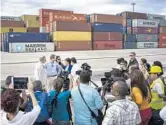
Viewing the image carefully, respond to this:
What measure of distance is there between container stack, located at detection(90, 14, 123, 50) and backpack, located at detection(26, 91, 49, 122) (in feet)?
99.2

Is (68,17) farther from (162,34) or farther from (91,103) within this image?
(91,103)

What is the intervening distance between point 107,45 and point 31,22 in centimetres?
1279

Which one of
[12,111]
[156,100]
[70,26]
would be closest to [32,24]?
[70,26]

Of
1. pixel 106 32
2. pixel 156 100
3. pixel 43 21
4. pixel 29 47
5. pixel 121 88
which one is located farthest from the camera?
pixel 43 21

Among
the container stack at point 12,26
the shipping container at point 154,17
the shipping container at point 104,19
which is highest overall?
the shipping container at point 154,17

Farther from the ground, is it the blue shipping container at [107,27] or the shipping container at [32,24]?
the shipping container at [32,24]

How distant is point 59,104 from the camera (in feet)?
15.4

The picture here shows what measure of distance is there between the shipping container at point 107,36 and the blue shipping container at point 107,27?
42 centimetres

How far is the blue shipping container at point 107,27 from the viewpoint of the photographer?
34.8m

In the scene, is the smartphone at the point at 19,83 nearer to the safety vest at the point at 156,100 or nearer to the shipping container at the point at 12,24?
the safety vest at the point at 156,100

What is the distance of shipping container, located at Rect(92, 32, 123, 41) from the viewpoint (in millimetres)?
34625

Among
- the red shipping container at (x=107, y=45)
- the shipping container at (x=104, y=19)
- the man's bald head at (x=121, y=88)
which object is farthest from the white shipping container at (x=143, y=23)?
the man's bald head at (x=121, y=88)

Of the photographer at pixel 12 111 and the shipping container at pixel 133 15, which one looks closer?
the photographer at pixel 12 111

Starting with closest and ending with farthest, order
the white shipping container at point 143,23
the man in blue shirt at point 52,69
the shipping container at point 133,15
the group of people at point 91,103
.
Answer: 1. the group of people at point 91,103
2. the man in blue shirt at point 52,69
3. the white shipping container at point 143,23
4. the shipping container at point 133,15
